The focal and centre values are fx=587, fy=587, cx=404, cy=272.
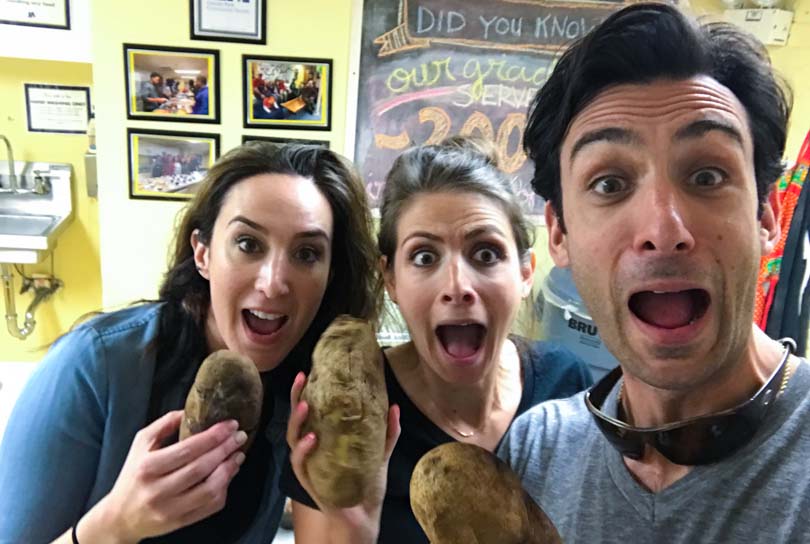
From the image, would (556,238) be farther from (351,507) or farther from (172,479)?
(172,479)

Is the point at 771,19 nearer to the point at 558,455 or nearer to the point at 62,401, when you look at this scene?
the point at 558,455

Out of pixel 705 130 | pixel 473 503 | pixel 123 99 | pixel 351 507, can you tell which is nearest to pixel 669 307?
pixel 705 130

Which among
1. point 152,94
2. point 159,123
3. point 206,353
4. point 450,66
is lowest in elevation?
point 206,353

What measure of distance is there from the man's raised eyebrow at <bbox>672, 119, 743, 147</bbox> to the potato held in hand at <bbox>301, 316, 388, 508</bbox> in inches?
16.9

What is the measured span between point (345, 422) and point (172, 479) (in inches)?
9.0

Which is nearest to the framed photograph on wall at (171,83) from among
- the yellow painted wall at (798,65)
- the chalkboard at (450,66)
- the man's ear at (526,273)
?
the chalkboard at (450,66)

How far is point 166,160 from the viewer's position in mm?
2223

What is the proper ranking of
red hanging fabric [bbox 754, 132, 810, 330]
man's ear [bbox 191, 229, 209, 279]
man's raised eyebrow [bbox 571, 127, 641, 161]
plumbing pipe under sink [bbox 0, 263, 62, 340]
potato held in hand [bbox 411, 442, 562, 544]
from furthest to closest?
plumbing pipe under sink [bbox 0, 263, 62, 340], red hanging fabric [bbox 754, 132, 810, 330], man's ear [bbox 191, 229, 209, 279], man's raised eyebrow [bbox 571, 127, 641, 161], potato held in hand [bbox 411, 442, 562, 544]

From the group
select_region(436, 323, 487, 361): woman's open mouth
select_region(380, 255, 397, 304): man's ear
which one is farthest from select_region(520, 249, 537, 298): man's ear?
select_region(380, 255, 397, 304): man's ear

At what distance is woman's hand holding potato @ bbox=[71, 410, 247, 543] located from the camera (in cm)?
70

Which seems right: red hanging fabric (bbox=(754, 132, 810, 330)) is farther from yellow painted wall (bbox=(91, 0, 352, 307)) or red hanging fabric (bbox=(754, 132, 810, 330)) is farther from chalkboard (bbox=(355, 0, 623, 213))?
yellow painted wall (bbox=(91, 0, 352, 307))

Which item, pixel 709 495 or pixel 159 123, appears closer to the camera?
pixel 709 495

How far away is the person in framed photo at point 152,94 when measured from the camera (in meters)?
2.15

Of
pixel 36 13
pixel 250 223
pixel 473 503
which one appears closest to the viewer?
pixel 473 503
